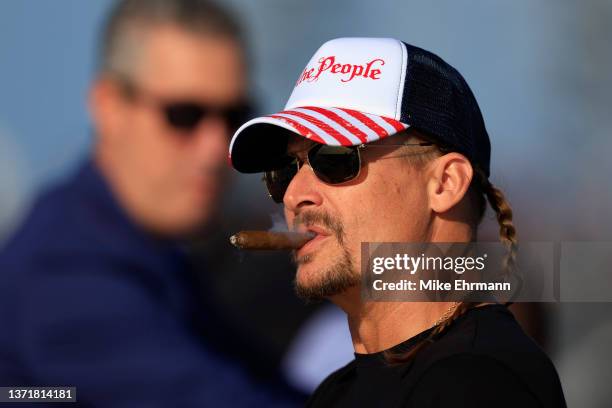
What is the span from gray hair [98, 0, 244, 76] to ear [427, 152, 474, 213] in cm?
149

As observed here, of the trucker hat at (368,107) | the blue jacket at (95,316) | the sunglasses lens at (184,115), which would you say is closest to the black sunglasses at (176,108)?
the sunglasses lens at (184,115)

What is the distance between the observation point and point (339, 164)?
1.83 m

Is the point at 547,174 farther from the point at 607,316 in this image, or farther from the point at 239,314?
the point at 239,314

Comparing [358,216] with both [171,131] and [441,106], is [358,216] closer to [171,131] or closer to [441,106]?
[441,106]

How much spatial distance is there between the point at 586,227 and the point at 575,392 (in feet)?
2.32

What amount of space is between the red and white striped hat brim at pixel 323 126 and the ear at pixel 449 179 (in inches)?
4.6

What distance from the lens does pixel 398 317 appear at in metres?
1.82

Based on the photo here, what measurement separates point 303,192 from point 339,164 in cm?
11

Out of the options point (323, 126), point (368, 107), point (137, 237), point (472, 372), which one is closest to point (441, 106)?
point (368, 107)

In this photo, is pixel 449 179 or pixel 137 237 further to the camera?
pixel 137 237

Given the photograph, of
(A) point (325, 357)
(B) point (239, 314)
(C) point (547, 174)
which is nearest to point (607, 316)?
(C) point (547, 174)

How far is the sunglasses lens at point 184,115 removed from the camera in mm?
3043

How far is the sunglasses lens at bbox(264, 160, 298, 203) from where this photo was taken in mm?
1949

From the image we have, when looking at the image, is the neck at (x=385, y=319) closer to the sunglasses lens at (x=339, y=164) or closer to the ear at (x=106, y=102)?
the sunglasses lens at (x=339, y=164)
